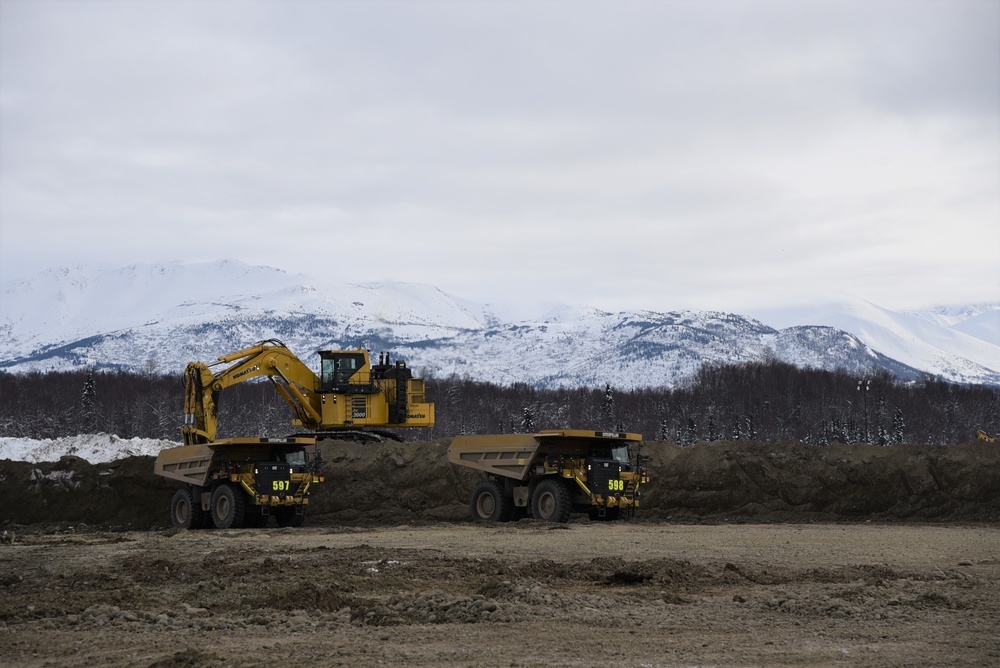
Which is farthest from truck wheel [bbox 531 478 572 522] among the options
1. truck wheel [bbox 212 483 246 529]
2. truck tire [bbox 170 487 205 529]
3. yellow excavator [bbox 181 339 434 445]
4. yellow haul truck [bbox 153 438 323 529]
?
yellow excavator [bbox 181 339 434 445]

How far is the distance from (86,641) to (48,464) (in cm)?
2684

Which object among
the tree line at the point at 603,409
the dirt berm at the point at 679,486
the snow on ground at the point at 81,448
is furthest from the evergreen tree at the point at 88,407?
the dirt berm at the point at 679,486

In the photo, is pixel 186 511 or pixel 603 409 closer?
pixel 186 511

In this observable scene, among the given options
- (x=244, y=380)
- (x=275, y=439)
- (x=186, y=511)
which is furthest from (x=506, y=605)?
(x=244, y=380)

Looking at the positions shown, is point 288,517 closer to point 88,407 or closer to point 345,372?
point 345,372

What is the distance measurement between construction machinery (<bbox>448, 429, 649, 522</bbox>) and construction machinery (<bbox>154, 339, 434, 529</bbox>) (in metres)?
4.78

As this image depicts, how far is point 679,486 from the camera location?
120ft

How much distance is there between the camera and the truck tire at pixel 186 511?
102 ft

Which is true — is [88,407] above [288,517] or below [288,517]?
above

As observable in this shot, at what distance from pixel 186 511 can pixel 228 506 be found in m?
2.02

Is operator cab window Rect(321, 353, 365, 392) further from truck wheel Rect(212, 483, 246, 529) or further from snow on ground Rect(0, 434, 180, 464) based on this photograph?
snow on ground Rect(0, 434, 180, 464)

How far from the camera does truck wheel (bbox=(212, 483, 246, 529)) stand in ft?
97.5

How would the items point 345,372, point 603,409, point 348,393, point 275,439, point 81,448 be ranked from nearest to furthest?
point 275,439, point 348,393, point 345,372, point 81,448, point 603,409

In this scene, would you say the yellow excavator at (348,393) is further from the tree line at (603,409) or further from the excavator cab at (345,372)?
the tree line at (603,409)
